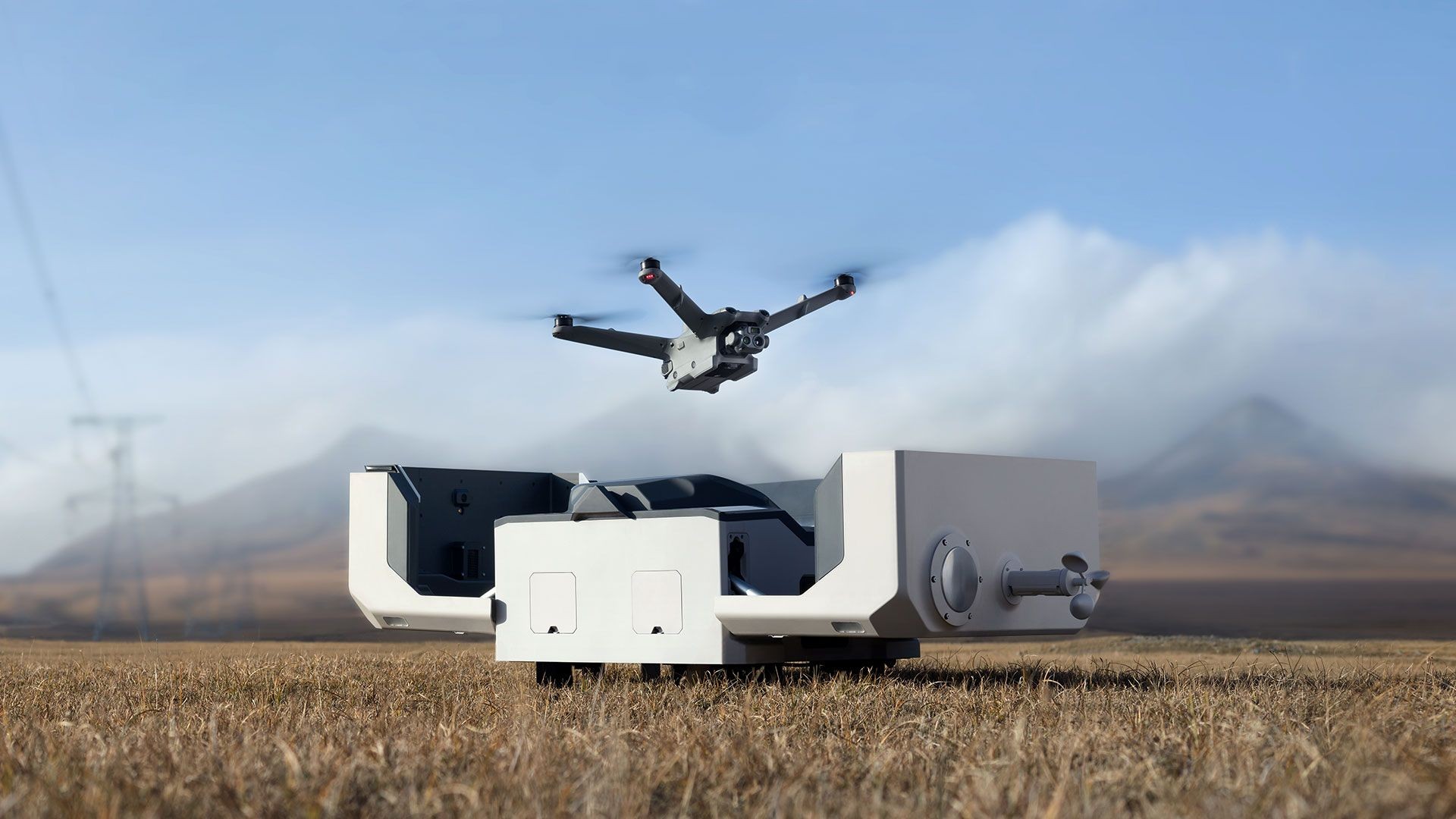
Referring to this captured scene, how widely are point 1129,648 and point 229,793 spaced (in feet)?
37.8

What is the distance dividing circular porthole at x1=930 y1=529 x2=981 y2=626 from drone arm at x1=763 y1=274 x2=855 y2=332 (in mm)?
8275

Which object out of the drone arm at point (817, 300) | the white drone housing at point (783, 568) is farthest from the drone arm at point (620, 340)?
the white drone housing at point (783, 568)

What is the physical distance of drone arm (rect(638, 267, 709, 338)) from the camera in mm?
12695

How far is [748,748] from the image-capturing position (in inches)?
171

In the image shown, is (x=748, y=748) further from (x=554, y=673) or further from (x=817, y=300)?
(x=817, y=300)

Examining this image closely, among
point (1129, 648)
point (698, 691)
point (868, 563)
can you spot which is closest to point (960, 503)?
point (868, 563)

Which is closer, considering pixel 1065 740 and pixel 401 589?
pixel 1065 740

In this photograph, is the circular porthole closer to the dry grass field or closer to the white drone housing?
the white drone housing

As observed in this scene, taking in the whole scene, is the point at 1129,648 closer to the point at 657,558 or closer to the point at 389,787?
the point at 657,558

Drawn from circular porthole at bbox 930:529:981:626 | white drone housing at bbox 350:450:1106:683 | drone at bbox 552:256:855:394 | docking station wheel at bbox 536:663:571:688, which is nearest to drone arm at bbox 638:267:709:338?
drone at bbox 552:256:855:394

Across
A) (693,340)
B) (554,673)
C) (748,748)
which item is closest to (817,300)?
(693,340)

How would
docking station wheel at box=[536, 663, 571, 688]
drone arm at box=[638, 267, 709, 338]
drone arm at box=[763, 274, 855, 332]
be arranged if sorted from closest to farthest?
→ docking station wheel at box=[536, 663, 571, 688], drone arm at box=[638, 267, 709, 338], drone arm at box=[763, 274, 855, 332]

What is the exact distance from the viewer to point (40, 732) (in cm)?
503

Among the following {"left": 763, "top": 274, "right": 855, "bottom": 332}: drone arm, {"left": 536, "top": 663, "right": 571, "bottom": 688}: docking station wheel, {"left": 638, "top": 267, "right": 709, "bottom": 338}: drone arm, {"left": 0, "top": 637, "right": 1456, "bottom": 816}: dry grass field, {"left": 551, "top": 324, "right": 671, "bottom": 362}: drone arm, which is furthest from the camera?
{"left": 763, "top": 274, "right": 855, "bottom": 332}: drone arm
